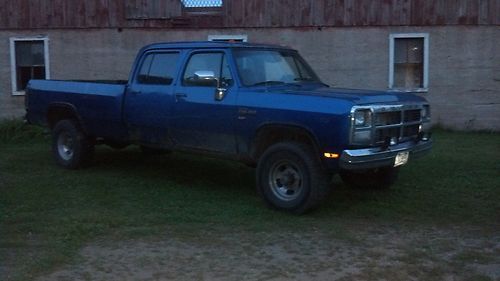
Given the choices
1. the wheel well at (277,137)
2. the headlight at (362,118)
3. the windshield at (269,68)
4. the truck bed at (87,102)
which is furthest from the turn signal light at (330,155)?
the truck bed at (87,102)

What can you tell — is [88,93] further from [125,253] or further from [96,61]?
[96,61]

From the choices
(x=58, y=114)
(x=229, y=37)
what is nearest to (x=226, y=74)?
(x=58, y=114)

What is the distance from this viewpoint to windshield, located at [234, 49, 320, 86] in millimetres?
8008

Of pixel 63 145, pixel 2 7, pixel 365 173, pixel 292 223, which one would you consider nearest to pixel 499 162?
pixel 365 173

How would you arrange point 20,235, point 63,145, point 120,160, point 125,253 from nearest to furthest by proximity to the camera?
point 125,253
point 20,235
point 63,145
point 120,160

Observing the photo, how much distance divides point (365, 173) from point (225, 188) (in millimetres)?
1801

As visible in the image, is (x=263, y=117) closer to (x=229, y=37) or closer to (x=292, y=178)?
(x=292, y=178)

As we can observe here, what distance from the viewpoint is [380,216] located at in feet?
24.7

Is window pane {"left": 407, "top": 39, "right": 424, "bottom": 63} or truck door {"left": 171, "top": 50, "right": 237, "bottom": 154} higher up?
window pane {"left": 407, "top": 39, "right": 424, "bottom": 63}

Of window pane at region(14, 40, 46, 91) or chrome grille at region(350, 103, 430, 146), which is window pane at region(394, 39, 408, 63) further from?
window pane at region(14, 40, 46, 91)

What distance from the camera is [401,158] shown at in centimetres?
744

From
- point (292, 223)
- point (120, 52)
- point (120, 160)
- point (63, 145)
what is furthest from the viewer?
point (120, 52)

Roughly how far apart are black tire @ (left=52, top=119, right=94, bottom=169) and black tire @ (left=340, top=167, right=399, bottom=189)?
3789mm

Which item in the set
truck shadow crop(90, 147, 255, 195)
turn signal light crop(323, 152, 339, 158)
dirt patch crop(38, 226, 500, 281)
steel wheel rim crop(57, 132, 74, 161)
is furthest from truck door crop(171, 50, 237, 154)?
steel wheel rim crop(57, 132, 74, 161)
